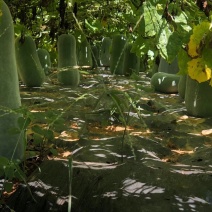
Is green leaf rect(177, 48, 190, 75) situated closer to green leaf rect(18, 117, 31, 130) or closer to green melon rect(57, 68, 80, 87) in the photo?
green leaf rect(18, 117, 31, 130)

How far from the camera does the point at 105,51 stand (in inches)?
290

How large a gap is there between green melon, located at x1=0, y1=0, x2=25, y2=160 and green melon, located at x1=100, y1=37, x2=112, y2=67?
502 cm

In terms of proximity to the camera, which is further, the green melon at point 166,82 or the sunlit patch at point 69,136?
the green melon at point 166,82

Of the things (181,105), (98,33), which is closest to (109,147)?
(181,105)

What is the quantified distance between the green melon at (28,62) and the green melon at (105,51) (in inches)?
104

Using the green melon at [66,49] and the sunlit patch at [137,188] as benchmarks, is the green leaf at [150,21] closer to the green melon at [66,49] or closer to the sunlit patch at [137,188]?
the sunlit patch at [137,188]

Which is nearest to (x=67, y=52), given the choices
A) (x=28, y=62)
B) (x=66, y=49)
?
(x=66, y=49)

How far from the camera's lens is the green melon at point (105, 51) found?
7.12m

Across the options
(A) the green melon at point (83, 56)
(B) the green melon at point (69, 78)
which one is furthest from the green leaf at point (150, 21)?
(A) the green melon at point (83, 56)

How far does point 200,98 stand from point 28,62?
199 cm

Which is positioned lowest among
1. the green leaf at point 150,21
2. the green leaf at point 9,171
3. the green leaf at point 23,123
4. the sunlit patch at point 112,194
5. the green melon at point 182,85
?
the sunlit patch at point 112,194

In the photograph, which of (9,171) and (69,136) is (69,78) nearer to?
(69,136)

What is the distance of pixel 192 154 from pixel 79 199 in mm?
903

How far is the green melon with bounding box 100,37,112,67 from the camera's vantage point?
23.4 feet
